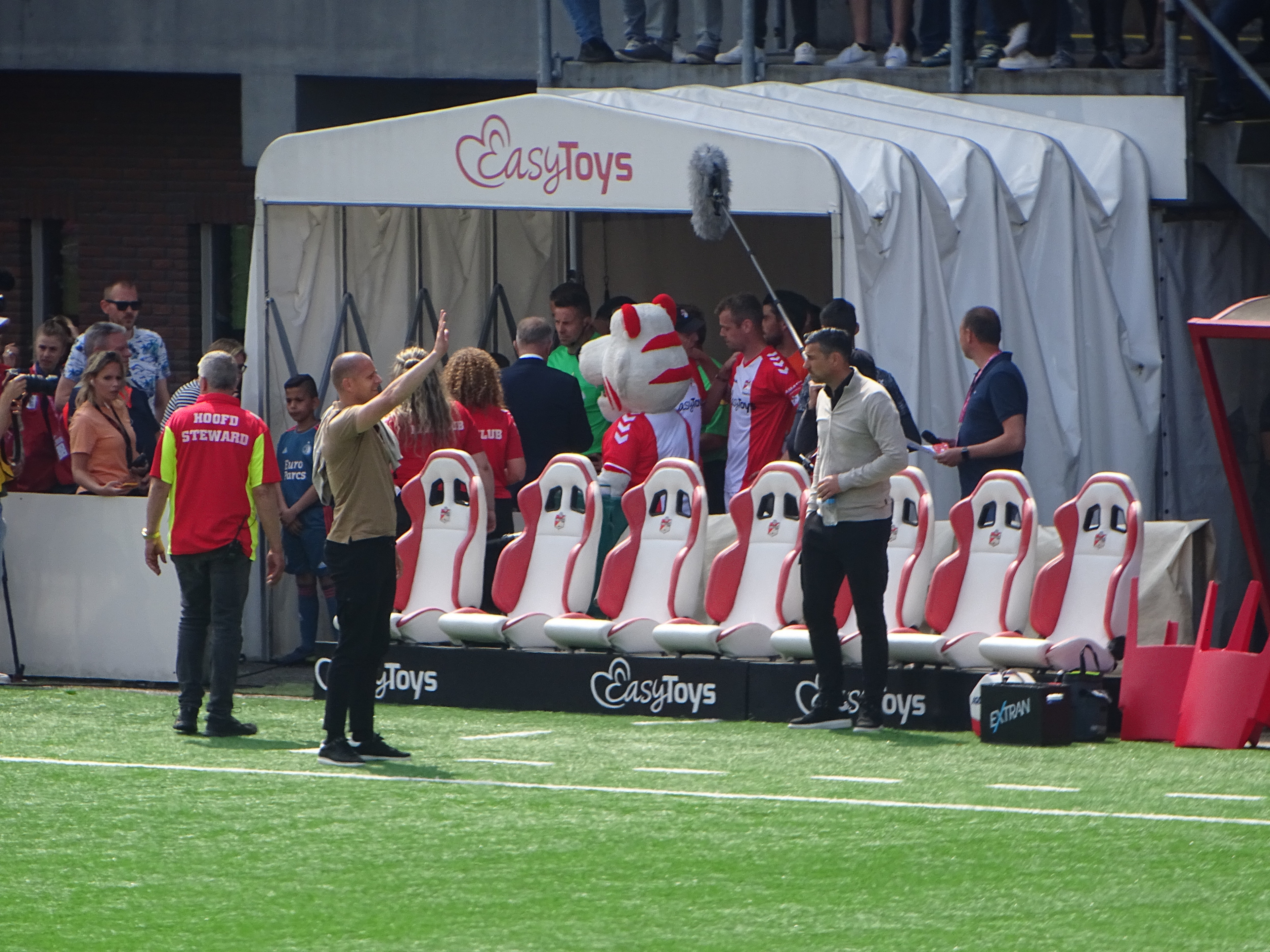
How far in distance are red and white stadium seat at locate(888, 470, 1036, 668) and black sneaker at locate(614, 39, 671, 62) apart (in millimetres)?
5224

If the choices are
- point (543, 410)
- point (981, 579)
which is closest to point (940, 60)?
point (543, 410)

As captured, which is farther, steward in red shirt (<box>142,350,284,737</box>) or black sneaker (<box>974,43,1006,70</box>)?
black sneaker (<box>974,43,1006,70</box>)

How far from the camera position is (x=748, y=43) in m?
13.9

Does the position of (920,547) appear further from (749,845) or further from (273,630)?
(273,630)

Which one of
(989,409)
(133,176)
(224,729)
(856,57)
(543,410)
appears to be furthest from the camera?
(133,176)

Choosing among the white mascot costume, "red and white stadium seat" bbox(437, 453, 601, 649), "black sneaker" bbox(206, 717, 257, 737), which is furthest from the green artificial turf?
the white mascot costume

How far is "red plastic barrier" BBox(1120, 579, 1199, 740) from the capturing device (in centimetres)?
948

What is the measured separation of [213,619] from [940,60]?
636cm

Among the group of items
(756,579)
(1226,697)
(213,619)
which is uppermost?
(756,579)

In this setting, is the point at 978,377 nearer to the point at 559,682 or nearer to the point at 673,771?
the point at 559,682

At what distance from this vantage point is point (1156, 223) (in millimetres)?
12266

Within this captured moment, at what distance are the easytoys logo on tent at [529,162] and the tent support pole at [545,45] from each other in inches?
101

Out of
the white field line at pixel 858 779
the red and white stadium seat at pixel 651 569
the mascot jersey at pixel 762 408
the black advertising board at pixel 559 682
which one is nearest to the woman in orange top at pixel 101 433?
the black advertising board at pixel 559 682

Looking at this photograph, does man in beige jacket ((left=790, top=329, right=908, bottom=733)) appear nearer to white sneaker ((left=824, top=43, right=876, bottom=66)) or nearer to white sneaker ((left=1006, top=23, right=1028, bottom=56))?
white sneaker ((left=1006, top=23, right=1028, bottom=56))
